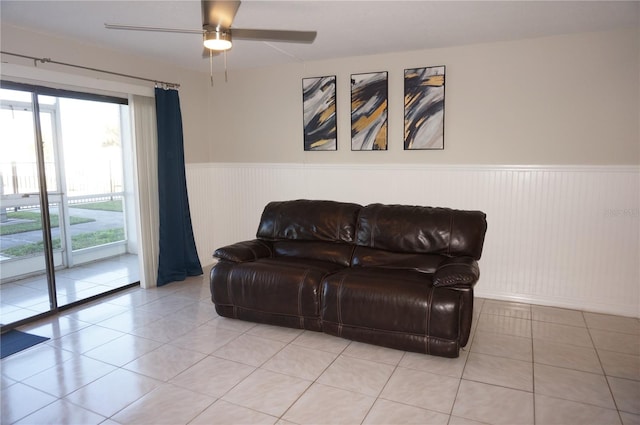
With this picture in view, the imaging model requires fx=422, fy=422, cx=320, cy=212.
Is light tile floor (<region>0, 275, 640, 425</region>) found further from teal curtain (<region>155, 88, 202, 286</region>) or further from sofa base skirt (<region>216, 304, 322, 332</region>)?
teal curtain (<region>155, 88, 202, 286</region>)

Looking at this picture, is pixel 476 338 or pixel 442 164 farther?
pixel 442 164

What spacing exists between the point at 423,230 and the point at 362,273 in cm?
65

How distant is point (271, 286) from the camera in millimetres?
3279

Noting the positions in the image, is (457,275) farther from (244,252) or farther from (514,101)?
(514,101)

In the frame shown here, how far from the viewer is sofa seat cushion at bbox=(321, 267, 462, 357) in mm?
2764

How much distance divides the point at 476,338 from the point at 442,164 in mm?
1683

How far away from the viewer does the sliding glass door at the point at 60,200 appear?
354cm

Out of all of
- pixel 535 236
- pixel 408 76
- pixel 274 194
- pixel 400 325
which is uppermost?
pixel 408 76

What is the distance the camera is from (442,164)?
407 centimetres

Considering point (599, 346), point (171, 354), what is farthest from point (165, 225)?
point (599, 346)

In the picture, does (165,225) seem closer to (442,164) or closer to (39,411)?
(39,411)

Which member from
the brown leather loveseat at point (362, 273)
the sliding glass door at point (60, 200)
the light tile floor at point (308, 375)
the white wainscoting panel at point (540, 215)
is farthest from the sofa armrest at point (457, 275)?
the sliding glass door at point (60, 200)

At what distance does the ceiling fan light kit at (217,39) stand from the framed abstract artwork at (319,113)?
214 cm

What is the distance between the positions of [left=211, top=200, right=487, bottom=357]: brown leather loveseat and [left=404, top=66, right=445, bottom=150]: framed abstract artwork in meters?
0.85
